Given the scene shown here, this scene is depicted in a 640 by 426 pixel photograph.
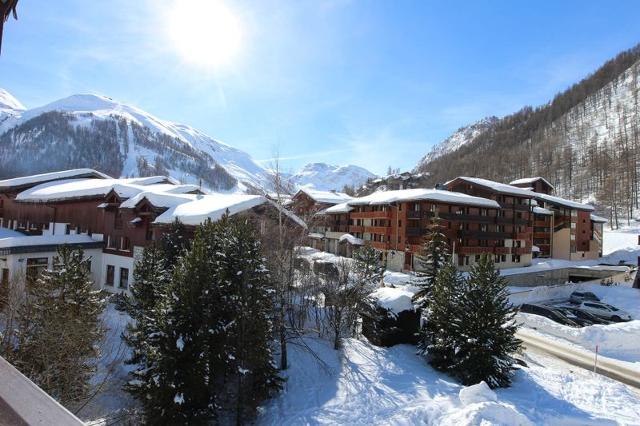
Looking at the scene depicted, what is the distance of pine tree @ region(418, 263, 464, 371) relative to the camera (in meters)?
19.5

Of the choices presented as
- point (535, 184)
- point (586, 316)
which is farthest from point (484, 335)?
point (535, 184)

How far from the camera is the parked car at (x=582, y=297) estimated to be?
39.7 metres

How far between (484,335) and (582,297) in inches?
1170

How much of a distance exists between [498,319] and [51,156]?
588ft

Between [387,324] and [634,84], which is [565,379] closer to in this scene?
[387,324]

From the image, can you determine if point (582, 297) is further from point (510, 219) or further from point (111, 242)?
point (111, 242)

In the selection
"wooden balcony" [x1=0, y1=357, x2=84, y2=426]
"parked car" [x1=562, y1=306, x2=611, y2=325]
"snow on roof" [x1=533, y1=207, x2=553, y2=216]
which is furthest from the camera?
"snow on roof" [x1=533, y1=207, x2=553, y2=216]

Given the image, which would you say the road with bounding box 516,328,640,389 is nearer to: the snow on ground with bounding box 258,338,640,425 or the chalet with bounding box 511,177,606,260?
the snow on ground with bounding box 258,338,640,425

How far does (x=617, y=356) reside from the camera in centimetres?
2502

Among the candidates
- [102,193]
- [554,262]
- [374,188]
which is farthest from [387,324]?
[374,188]

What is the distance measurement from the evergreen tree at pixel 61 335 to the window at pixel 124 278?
13496 millimetres

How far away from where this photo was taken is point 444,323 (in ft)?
65.4

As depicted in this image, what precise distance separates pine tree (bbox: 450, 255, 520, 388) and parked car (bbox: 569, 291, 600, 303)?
2713 centimetres

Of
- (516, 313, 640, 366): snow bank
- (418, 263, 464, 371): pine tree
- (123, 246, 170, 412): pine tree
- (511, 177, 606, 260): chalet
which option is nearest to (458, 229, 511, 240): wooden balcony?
(511, 177, 606, 260): chalet
